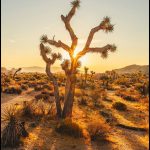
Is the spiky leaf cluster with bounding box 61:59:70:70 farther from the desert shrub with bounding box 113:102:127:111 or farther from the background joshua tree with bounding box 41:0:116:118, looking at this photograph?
the desert shrub with bounding box 113:102:127:111

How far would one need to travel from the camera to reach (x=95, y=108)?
19141 mm

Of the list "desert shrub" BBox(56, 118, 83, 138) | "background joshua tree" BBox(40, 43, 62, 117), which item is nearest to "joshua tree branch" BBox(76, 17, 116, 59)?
"background joshua tree" BBox(40, 43, 62, 117)

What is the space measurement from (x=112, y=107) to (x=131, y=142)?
8.20 meters

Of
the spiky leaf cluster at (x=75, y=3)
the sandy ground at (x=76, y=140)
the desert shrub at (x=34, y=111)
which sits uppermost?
the spiky leaf cluster at (x=75, y=3)

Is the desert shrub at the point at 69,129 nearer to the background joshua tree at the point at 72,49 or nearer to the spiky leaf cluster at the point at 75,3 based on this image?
the background joshua tree at the point at 72,49

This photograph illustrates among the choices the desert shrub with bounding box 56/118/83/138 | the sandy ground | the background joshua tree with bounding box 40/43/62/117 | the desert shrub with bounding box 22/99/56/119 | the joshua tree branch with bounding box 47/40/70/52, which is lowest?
the sandy ground

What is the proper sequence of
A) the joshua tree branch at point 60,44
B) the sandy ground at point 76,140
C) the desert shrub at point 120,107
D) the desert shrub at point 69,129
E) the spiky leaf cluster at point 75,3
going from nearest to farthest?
the sandy ground at point 76,140, the desert shrub at point 69,129, the joshua tree branch at point 60,44, the spiky leaf cluster at point 75,3, the desert shrub at point 120,107

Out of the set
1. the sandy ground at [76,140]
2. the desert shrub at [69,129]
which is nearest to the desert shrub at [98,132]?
the sandy ground at [76,140]

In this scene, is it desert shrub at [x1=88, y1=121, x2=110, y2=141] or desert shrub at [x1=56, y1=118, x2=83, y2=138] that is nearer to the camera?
desert shrub at [x1=88, y1=121, x2=110, y2=141]

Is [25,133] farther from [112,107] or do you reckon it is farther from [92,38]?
[112,107]

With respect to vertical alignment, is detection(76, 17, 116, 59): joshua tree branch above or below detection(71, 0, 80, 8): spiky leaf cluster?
below

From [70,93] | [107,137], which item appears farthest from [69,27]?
[107,137]

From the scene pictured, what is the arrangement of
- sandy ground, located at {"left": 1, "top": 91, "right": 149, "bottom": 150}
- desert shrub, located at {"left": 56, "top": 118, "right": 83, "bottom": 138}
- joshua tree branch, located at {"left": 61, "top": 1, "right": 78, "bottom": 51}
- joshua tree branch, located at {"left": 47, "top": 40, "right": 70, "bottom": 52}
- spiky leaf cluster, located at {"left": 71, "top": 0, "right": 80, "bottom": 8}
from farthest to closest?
spiky leaf cluster, located at {"left": 71, "top": 0, "right": 80, "bottom": 8}, joshua tree branch, located at {"left": 47, "top": 40, "right": 70, "bottom": 52}, joshua tree branch, located at {"left": 61, "top": 1, "right": 78, "bottom": 51}, desert shrub, located at {"left": 56, "top": 118, "right": 83, "bottom": 138}, sandy ground, located at {"left": 1, "top": 91, "right": 149, "bottom": 150}

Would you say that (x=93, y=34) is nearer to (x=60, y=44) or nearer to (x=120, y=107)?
(x=60, y=44)
